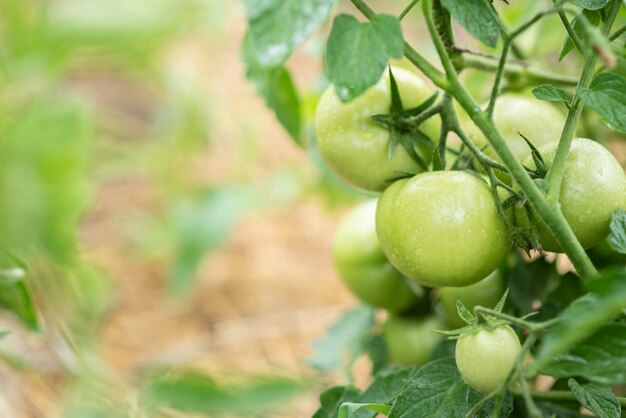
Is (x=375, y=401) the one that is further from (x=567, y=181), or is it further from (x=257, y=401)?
(x=567, y=181)

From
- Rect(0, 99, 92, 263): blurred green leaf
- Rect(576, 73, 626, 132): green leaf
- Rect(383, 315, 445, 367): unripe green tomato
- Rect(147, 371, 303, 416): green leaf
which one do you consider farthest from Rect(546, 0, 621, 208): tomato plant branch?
Rect(0, 99, 92, 263): blurred green leaf

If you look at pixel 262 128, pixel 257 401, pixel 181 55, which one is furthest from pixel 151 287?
pixel 257 401

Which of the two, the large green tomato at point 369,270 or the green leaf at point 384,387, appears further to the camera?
the large green tomato at point 369,270

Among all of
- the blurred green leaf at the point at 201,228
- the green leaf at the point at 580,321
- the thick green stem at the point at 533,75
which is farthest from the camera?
the blurred green leaf at the point at 201,228

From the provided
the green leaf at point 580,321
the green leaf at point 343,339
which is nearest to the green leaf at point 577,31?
the green leaf at point 580,321

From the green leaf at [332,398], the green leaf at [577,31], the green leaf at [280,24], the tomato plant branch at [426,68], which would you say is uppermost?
the green leaf at [280,24]

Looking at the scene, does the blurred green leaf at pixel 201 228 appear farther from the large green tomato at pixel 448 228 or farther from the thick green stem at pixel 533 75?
the large green tomato at pixel 448 228

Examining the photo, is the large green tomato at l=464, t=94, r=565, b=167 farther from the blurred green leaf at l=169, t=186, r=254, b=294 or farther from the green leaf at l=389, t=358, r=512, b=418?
the blurred green leaf at l=169, t=186, r=254, b=294
